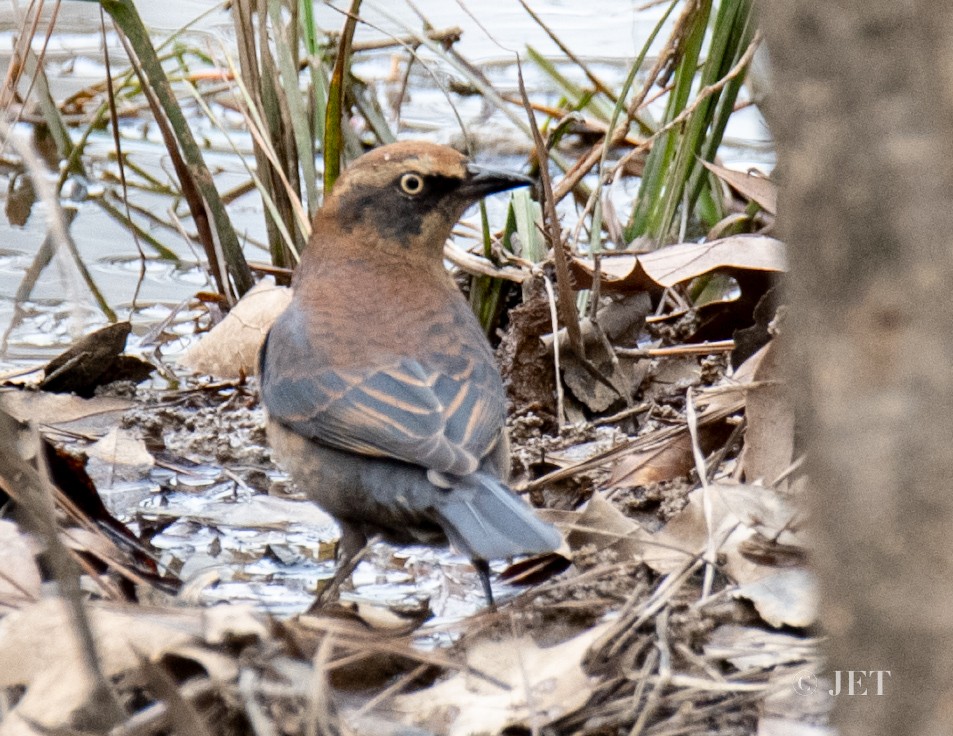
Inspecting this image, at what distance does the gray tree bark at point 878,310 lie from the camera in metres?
1.45

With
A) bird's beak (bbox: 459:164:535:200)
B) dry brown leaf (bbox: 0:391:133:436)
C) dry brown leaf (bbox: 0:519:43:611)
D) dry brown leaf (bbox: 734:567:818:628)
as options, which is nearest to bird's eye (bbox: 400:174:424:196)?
bird's beak (bbox: 459:164:535:200)

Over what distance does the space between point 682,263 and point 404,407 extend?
156 centimetres

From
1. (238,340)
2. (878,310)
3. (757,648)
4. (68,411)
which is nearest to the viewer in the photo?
(878,310)

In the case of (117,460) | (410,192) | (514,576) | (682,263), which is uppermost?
(410,192)

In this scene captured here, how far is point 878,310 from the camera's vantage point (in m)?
1.52

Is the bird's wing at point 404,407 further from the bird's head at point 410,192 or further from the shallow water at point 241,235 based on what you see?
the bird's head at point 410,192

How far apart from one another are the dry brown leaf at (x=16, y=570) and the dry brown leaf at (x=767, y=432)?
1.94 metres

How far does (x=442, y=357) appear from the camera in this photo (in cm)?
420

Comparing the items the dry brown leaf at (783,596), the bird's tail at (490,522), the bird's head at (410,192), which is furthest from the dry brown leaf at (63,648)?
the bird's head at (410,192)

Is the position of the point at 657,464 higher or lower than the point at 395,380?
lower

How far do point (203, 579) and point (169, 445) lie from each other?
1540mm

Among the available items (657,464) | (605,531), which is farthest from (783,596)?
(657,464)

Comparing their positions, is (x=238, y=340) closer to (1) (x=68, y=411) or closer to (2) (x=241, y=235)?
(1) (x=68, y=411)

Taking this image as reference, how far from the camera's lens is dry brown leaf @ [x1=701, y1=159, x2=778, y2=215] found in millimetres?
5445
